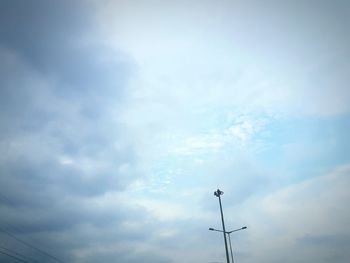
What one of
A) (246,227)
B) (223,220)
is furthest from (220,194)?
(246,227)

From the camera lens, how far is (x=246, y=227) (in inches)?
1663

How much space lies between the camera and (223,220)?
39.2 metres

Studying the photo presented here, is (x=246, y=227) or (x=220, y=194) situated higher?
(x=220, y=194)

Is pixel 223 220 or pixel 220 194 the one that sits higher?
pixel 220 194

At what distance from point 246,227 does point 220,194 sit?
7.42 meters

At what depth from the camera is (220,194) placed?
138ft

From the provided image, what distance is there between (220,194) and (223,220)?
178 inches

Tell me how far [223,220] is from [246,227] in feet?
19.9

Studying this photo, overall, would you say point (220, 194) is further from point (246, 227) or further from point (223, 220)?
point (246, 227)

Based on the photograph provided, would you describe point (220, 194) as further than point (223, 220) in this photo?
Yes

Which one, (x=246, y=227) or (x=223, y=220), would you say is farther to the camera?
(x=246, y=227)
